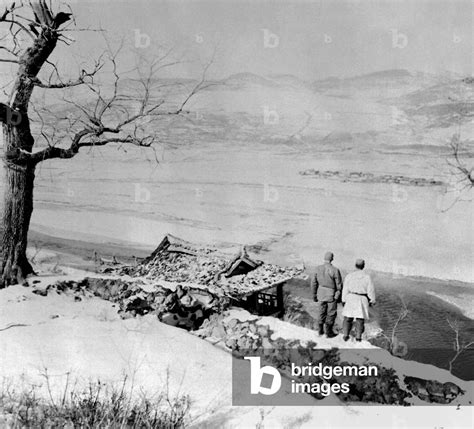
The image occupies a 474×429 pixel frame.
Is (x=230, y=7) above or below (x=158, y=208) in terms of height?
above

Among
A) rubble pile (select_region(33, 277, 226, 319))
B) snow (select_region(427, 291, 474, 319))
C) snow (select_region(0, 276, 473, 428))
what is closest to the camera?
snow (select_region(0, 276, 473, 428))

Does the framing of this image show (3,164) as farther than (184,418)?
Yes

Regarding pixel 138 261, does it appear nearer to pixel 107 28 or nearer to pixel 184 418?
pixel 184 418

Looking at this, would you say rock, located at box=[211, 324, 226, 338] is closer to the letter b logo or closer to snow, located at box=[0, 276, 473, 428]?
snow, located at box=[0, 276, 473, 428]

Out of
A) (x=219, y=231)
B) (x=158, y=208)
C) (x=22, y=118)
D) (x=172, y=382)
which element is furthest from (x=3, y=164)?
(x=172, y=382)

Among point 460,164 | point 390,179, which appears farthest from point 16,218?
point 460,164

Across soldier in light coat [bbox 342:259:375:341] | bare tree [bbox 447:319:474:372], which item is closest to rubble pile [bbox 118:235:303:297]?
soldier in light coat [bbox 342:259:375:341]

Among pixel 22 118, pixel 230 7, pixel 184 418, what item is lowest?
pixel 184 418
